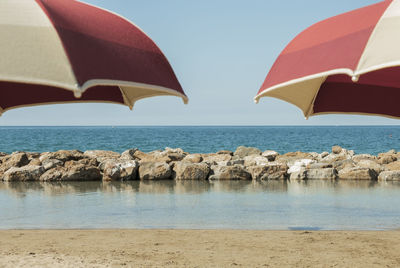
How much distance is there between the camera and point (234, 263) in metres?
7.60

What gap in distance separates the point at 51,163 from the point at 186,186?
20.8 feet

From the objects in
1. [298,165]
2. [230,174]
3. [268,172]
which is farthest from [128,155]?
[298,165]

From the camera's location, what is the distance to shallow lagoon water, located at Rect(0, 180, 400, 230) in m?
10.7

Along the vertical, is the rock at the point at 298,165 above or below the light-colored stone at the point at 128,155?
below

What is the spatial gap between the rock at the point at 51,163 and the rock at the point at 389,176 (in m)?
12.1

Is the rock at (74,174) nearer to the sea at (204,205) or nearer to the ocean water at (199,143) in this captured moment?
the sea at (204,205)

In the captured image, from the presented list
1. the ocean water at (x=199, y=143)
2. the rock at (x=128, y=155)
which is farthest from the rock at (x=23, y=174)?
the ocean water at (x=199, y=143)

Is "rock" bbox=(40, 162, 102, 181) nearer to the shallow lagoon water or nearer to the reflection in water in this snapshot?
the reflection in water

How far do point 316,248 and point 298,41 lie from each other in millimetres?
4356

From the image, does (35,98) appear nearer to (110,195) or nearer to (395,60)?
(395,60)

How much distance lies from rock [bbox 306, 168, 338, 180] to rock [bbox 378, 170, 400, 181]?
5.17 feet

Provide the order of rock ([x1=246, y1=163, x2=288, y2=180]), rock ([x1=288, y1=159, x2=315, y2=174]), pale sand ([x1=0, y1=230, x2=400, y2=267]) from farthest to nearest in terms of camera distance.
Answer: rock ([x1=288, y1=159, x2=315, y2=174]) → rock ([x1=246, y1=163, x2=288, y2=180]) → pale sand ([x1=0, y1=230, x2=400, y2=267])

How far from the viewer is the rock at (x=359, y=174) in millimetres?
18781

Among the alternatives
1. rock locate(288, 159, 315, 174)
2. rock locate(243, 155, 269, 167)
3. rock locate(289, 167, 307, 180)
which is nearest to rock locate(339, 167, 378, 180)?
rock locate(289, 167, 307, 180)
